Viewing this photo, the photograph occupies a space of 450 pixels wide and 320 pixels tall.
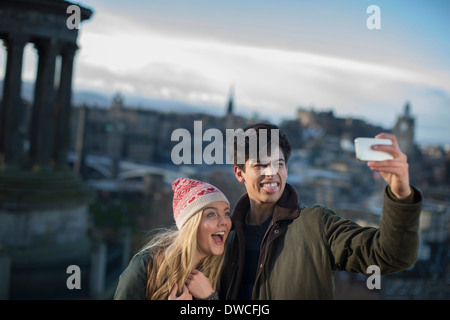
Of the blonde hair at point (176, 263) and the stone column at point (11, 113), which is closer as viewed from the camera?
the blonde hair at point (176, 263)

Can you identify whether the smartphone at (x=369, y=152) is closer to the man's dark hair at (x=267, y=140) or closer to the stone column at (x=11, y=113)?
the man's dark hair at (x=267, y=140)

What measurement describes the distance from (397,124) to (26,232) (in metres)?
61.4

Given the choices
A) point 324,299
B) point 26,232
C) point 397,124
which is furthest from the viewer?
point 397,124

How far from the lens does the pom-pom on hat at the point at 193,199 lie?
2520mm

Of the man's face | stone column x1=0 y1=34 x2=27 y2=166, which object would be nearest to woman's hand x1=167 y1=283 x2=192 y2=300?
the man's face

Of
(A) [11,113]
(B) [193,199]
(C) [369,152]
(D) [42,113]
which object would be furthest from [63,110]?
A: (C) [369,152]

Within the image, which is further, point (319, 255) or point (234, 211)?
point (234, 211)

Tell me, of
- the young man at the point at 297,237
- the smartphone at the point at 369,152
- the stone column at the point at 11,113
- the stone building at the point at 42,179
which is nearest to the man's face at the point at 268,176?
the young man at the point at 297,237

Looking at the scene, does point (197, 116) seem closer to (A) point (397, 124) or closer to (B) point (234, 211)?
(A) point (397, 124)

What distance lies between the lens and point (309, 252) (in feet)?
7.75

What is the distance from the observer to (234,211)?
2633 mm

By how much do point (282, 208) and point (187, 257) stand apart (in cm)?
46
